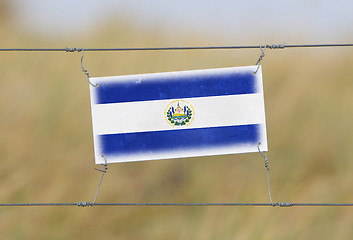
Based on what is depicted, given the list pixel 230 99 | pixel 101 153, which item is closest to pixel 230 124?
pixel 230 99

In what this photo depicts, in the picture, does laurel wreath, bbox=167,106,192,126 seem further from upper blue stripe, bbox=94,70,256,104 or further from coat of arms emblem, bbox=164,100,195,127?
upper blue stripe, bbox=94,70,256,104

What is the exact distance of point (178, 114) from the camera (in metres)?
4.03

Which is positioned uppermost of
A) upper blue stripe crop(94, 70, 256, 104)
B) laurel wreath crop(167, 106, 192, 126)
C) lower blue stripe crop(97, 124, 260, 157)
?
upper blue stripe crop(94, 70, 256, 104)

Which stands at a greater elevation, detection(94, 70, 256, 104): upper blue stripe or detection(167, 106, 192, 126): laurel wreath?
detection(94, 70, 256, 104): upper blue stripe

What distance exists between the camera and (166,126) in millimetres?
4031

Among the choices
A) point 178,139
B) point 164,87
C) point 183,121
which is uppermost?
point 164,87

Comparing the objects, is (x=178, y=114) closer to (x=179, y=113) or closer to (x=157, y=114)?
(x=179, y=113)

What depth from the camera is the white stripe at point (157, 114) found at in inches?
158

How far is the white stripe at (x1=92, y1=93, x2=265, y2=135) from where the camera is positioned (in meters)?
4.02

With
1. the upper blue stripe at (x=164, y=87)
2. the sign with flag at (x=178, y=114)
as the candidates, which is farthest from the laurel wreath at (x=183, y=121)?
the upper blue stripe at (x=164, y=87)

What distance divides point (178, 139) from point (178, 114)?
22 centimetres

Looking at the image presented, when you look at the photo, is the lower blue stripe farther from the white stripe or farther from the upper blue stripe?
the upper blue stripe

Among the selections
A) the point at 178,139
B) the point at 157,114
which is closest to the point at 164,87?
the point at 157,114

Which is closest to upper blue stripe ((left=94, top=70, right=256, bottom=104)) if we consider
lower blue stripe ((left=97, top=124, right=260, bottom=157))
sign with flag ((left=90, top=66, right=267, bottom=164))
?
sign with flag ((left=90, top=66, right=267, bottom=164))
